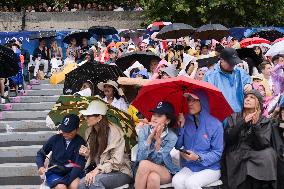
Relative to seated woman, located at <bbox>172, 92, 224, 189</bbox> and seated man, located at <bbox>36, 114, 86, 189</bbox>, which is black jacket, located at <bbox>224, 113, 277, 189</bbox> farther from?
seated man, located at <bbox>36, 114, 86, 189</bbox>

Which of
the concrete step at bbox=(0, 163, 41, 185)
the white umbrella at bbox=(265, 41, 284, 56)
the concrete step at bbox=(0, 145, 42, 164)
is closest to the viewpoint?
the white umbrella at bbox=(265, 41, 284, 56)

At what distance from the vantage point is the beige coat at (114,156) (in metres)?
7.50

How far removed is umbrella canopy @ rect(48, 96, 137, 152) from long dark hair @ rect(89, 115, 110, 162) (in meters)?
0.28

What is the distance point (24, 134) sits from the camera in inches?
470

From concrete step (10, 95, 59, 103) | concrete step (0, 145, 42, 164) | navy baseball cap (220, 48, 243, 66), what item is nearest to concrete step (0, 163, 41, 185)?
concrete step (0, 145, 42, 164)

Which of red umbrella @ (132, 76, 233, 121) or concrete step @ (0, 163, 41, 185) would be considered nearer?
red umbrella @ (132, 76, 233, 121)

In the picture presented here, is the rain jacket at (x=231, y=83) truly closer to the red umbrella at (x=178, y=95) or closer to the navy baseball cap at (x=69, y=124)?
the red umbrella at (x=178, y=95)

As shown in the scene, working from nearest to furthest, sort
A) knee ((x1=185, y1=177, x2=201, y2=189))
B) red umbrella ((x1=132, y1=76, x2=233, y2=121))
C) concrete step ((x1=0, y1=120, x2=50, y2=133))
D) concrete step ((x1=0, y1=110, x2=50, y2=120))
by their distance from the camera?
knee ((x1=185, y1=177, x2=201, y2=189)) → red umbrella ((x1=132, y1=76, x2=233, y2=121)) → concrete step ((x1=0, y1=120, x2=50, y2=133)) → concrete step ((x1=0, y1=110, x2=50, y2=120))

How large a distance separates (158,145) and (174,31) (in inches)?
473

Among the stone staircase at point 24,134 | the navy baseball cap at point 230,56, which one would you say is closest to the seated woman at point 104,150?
the navy baseball cap at point 230,56

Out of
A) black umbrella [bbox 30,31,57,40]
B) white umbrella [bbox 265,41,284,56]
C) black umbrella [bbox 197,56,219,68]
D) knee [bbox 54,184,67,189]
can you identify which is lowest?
knee [bbox 54,184,67,189]

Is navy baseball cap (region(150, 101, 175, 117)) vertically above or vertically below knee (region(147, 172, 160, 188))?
above

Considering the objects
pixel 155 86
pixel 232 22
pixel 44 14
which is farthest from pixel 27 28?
pixel 155 86

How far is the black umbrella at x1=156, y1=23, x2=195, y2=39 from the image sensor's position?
61.0ft
